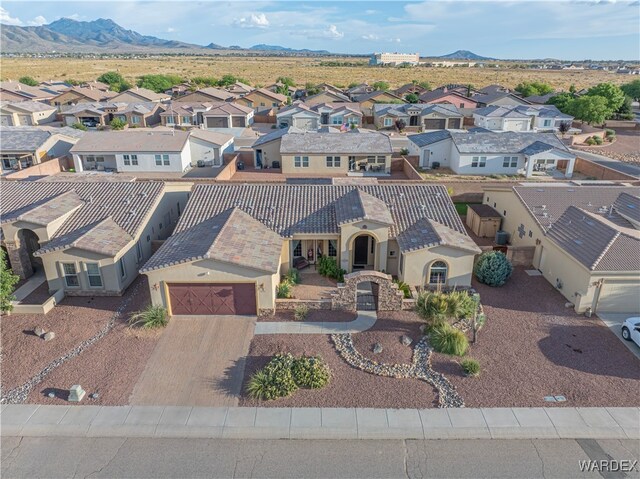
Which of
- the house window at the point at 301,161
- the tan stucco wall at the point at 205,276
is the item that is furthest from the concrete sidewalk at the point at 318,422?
the house window at the point at 301,161

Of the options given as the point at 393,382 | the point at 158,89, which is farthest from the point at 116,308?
the point at 158,89

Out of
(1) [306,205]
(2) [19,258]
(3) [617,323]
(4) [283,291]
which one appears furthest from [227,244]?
(3) [617,323]

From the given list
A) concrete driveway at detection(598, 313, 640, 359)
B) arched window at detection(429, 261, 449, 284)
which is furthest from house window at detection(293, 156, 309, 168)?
concrete driveway at detection(598, 313, 640, 359)

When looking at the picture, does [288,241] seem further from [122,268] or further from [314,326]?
[122,268]

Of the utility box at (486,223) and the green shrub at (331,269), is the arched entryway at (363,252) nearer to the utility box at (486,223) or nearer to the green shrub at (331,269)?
the green shrub at (331,269)

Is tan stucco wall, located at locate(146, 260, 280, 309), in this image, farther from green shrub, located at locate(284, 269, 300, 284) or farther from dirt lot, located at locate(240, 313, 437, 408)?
green shrub, located at locate(284, 269, 300, 284)

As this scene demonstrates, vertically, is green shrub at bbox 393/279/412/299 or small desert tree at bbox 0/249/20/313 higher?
small desert tree at bbox 0/249/20/313
